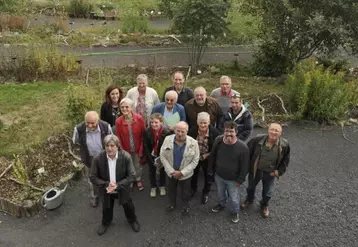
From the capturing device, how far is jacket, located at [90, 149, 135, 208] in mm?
4406

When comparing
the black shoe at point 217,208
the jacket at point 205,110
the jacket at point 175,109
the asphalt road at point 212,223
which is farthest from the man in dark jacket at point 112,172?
the black shoe at point 217,208

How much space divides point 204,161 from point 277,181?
1530 mm

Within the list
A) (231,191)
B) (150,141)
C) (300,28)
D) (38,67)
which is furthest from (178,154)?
(38,67)

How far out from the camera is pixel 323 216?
17.0 ft

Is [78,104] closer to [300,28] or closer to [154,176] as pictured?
[154,176]

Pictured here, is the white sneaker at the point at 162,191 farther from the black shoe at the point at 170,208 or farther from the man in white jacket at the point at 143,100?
the man in white jacket at the point at 143,100

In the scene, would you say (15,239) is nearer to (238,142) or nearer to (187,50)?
(238,142)

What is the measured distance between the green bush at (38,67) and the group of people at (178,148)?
16.5ft

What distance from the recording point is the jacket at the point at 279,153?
4.64m

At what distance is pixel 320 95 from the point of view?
741 cm

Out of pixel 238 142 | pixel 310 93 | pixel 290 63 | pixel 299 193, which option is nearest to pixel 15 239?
pixel 238 142

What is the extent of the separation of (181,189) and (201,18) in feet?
18.6

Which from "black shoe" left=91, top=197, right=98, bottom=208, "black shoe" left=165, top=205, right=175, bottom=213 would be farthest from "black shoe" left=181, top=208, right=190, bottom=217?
"black shoe" left=91, top=197, right=98, bottom=208

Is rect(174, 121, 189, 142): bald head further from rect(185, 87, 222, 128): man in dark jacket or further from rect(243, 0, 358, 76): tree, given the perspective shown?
rect(243, 0, 358, 76): tree
